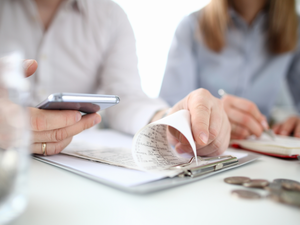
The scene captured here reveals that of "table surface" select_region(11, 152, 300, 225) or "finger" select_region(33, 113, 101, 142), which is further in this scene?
"finger" select_region(33, 113, 101, 142)

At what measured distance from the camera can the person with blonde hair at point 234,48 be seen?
1166mm

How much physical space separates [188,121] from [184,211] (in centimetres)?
18

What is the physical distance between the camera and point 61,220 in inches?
8.3

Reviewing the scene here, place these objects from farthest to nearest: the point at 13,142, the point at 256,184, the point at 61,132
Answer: the point at 61,132 < the point at 256,184 < the point at 13,142

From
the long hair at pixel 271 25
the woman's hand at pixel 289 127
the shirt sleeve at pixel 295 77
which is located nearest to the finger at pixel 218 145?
the woman's hand at pixel 289 127

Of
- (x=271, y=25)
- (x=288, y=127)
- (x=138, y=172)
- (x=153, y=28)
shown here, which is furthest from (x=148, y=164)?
(x=153, y=28)

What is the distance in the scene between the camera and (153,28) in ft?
7.74

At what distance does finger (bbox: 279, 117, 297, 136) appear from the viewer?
0.87 m

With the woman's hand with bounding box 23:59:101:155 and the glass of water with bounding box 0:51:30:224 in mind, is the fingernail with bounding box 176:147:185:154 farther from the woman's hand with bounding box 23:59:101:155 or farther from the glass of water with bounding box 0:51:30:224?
the glass of water with bounding box 0:51:30:224

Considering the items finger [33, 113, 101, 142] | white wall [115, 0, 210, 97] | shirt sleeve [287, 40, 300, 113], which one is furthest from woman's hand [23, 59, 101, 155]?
white wall [115, 0, 210, 97]

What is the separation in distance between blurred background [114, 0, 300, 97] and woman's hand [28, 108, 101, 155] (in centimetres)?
188

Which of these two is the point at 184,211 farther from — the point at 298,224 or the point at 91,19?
the point at 91,19

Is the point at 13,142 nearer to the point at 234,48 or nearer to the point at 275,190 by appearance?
the point at 275,190

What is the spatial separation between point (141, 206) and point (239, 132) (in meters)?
0.52
